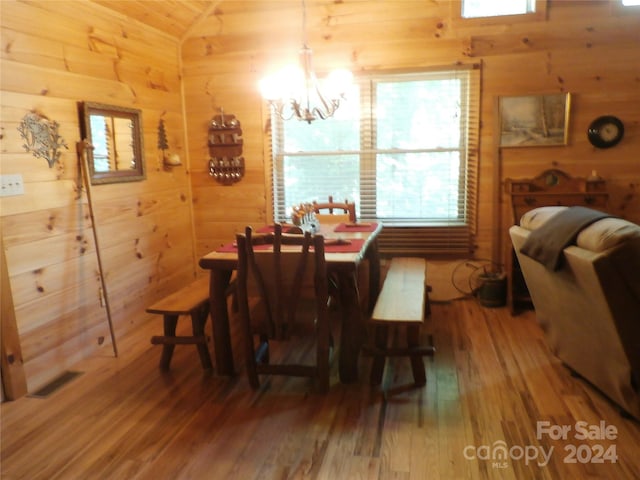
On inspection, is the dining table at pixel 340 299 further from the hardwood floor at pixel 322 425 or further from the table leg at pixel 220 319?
the hardwood floor at pixel 322 425

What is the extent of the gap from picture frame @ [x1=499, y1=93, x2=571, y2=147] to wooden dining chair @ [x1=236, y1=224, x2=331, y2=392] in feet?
7.43

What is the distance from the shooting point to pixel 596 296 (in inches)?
83.6

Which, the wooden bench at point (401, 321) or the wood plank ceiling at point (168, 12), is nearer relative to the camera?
the wooden bench at point (401, 321)

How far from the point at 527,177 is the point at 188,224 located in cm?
298

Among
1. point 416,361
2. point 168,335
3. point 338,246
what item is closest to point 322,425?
point 416,361

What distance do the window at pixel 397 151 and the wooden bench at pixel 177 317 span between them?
5.39 feet

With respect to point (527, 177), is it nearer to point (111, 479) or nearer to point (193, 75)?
point (193, 75)

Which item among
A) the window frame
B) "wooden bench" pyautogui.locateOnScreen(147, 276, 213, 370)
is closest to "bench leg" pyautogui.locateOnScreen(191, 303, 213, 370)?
"wooden bench" pyautogui.locateOnScreen(147, 276, 213, 370)

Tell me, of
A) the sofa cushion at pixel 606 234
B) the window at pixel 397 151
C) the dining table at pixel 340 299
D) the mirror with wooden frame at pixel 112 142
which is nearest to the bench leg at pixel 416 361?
the dining table at pixel 340 299

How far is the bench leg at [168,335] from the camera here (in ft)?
9.77

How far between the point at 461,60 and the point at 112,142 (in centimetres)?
275

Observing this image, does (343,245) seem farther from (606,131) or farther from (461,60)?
(606,131)

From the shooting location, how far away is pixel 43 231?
2.88m

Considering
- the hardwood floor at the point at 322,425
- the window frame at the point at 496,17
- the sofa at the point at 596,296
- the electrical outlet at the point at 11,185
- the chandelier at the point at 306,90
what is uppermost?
the window frame at the point at 496,17
